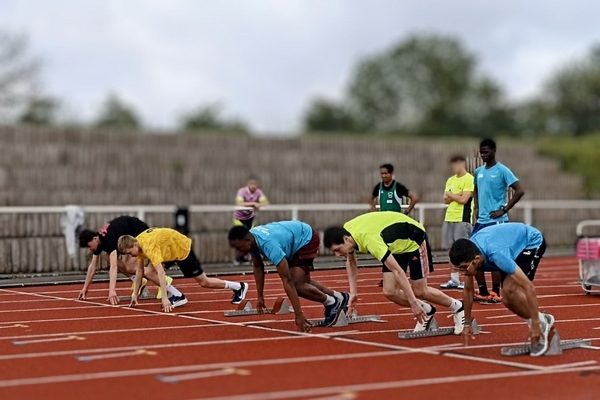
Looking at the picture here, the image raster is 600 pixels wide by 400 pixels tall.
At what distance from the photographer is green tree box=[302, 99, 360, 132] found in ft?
266

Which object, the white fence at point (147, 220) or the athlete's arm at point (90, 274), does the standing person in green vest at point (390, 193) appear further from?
the white fence at point (147, 220)

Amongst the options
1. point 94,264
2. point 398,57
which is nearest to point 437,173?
point 94,264

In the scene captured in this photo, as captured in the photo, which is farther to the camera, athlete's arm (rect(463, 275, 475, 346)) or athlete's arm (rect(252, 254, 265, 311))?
athlete's arm (rect(252, 254, 265, 311))

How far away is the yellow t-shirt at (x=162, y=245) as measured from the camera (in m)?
13.3

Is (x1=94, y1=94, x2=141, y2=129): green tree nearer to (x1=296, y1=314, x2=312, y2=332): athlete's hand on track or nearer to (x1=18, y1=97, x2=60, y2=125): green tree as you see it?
(x1=18, y1=97, x2=60, y2=125): green tree

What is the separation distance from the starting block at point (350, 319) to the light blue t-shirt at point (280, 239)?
2.71 ft

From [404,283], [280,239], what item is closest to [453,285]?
[280,239]

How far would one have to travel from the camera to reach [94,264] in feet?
47.3

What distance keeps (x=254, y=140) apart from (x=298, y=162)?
1.65 m

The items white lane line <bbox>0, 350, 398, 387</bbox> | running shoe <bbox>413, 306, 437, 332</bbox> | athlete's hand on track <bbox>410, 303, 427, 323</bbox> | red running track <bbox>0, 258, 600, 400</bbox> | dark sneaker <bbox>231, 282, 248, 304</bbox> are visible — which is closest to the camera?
red running track <bbox>0, 258, 600, 400</bbox>

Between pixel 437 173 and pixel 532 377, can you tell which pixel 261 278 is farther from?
pixel 437 173

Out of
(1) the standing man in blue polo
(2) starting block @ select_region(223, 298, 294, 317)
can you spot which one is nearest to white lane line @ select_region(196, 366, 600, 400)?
(2) starting block @ select_region(223, 298, 294, 317)

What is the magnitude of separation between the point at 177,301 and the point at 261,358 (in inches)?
188

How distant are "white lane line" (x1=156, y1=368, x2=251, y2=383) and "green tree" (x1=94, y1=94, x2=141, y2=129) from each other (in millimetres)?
72211
